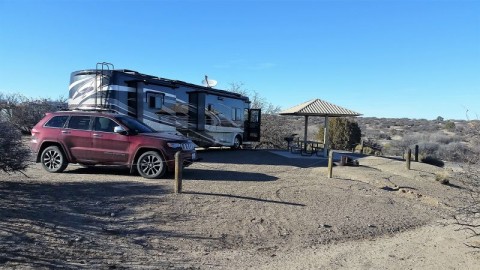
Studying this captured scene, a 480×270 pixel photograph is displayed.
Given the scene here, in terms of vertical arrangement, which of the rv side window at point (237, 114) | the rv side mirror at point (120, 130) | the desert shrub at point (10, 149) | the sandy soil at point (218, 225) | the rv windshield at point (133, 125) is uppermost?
the rv side window at point (237, 114)

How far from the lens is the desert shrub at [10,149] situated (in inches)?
331

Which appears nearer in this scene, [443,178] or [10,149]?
[10,149]

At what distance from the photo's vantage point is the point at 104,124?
11227 millimetres

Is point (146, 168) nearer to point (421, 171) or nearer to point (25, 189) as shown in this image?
point (25, 189)

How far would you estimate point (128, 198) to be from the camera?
27.6ft

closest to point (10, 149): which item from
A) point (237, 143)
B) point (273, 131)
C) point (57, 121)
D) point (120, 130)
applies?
point (120, 130)

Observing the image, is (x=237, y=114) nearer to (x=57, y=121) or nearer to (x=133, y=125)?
(x=133, y=125)

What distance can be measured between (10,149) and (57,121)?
3.08 meters

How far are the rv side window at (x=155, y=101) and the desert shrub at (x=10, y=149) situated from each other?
274 inches

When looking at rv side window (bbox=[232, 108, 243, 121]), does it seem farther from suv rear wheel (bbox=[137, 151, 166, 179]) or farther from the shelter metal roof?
suv rear wheel (bbox=[137, 151, 166, 179])

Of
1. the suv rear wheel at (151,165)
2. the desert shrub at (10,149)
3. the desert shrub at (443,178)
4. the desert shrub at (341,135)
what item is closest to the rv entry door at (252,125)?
the desert shrub at (341,135)

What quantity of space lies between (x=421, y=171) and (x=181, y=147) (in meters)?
9.76

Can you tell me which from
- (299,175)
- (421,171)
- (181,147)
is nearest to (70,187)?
(181,147)

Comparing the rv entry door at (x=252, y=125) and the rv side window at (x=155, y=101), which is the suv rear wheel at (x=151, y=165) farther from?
the rv entry door at (x=252, y=125)
